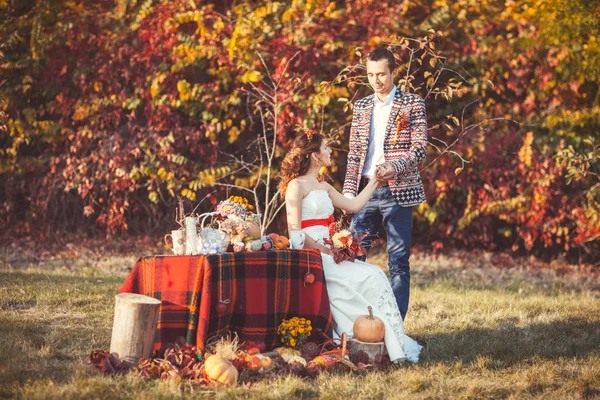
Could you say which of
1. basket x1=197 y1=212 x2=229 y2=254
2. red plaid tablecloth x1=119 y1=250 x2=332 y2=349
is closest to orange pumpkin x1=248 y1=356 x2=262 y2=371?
red plaid tablecloth x1=119 y1=250 x2=332 y2=349

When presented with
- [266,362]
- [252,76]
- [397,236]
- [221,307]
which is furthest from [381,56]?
[252,76]

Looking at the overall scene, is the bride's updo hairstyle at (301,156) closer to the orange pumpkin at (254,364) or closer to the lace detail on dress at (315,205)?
the lace detail on dress at (315,205)

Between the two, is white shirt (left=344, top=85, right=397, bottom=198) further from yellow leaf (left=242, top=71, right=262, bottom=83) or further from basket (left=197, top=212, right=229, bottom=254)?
yellow leaf (left=242, top=71, right=262, bottom=83)

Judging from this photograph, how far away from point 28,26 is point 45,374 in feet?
20.1

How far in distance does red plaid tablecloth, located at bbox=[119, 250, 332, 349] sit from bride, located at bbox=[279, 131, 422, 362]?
0.15 m

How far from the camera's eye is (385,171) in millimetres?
4645

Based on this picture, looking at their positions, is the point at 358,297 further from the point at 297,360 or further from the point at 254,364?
the point at 254,364

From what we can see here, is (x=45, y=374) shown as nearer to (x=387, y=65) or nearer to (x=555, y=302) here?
(x=387, y=65)

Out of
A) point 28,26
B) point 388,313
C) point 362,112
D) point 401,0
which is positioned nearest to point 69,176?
point 28,26

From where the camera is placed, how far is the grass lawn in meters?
3.75

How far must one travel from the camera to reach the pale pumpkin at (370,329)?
4.34 m

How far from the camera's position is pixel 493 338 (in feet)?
16.7

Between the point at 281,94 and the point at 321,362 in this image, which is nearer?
the point at 321,362

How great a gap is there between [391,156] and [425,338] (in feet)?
4.15
